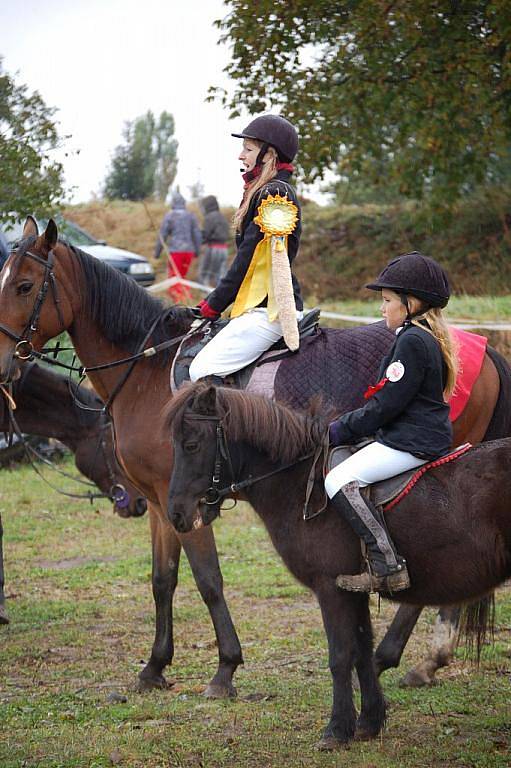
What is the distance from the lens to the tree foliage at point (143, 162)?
27.5m

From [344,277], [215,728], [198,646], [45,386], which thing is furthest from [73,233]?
[215,728]

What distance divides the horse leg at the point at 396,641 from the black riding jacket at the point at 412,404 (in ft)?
5.22

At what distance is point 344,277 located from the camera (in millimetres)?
21594

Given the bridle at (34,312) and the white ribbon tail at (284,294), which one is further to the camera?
the bridle at (34,312)

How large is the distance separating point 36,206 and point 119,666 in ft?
16.2

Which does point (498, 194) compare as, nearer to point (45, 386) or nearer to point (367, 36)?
point (367, 36)

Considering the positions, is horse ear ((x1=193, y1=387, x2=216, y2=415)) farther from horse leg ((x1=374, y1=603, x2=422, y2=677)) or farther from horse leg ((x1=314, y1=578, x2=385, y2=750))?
Answer: horse leg ((x1=374, y1=603, x2=422, y2=677))

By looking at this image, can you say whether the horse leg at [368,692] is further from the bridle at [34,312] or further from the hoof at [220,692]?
the bridle at [34,312]

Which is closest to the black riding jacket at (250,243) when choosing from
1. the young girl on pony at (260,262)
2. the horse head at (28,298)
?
the young girl on pony at (260,262)

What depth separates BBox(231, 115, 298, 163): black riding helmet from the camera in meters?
5.77

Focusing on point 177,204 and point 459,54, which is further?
point 177,204

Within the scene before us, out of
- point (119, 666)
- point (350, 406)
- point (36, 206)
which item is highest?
point (36, 206)

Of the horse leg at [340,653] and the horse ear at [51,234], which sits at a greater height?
the horse ear at [51,234]

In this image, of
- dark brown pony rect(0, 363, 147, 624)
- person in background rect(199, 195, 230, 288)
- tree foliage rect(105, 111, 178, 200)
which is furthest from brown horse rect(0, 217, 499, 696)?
tree foliage rect(105, 111, 178, 200)
